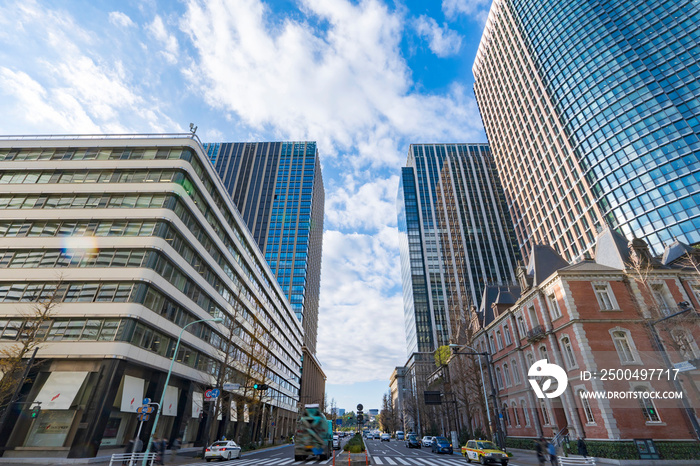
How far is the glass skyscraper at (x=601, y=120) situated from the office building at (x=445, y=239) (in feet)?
87.1

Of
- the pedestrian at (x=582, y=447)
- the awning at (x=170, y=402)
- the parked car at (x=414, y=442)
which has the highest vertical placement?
the awning at (x=170, y=402)

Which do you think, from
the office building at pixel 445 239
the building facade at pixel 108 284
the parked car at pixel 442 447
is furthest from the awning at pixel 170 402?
the office building at pixel 445 239

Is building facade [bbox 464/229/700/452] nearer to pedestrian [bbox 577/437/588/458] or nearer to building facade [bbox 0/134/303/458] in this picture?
pedestrian [bbox 577/437/588/458]

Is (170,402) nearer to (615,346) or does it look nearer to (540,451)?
(540,451)

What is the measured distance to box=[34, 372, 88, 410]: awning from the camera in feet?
70.7

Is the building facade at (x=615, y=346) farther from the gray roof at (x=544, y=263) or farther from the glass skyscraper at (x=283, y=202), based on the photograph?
the glass skyscraper at (x=283, y=202)

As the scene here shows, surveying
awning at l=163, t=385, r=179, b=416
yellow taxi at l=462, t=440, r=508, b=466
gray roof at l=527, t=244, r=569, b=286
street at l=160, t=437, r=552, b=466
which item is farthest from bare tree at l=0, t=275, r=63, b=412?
gray roof at l=527, t=244, r=569, b=286

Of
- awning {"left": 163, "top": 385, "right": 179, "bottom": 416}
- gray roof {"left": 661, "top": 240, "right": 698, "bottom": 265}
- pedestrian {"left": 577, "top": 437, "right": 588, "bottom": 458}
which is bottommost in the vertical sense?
pedestrian {"left": 577, "top": 437, "right": 588, "bottom": 458}

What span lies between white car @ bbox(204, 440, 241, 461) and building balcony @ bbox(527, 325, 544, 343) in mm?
28059

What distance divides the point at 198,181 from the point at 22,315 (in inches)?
677

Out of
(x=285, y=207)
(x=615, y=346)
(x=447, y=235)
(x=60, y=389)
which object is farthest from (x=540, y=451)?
(x=285, y=207)

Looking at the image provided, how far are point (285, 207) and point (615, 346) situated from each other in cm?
10055

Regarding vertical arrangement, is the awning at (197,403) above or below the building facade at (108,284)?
below

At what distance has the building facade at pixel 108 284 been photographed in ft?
72.6
